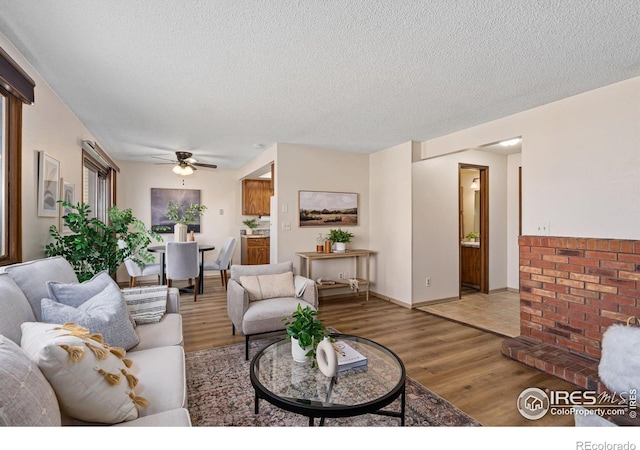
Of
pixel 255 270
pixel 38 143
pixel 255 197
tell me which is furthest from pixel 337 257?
pixel 38 143

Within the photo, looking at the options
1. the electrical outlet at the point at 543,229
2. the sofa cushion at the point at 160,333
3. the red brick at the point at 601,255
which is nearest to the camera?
the sofa cushion at the point at 160,333

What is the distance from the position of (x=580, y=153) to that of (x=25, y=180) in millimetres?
4415

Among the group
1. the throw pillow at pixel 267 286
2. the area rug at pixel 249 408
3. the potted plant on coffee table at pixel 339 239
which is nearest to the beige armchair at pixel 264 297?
the throw pillow at pixel 267 286

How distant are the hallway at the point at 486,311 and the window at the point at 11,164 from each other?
4140mm

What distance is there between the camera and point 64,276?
201 centimetres

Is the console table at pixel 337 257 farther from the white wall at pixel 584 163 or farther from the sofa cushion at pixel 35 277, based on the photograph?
the sofa cushion at pixel 35 277

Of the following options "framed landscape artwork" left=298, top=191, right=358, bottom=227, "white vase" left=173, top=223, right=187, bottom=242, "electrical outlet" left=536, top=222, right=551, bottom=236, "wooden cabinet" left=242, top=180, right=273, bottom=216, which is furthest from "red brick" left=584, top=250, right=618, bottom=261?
"wooden cabinet" left=242, top=180, right=273, bottom=216

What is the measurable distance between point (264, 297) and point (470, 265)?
12.8 feet

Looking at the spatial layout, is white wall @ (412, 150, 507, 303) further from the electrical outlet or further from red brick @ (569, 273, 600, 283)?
red brick @ (569, 273, 600, 283)

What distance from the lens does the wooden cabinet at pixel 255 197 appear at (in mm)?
6594

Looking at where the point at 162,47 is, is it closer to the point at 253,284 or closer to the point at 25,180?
the point at 25,180

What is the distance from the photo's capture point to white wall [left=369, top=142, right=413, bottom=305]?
4.21 metres

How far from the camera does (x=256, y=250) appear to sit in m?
6.30
